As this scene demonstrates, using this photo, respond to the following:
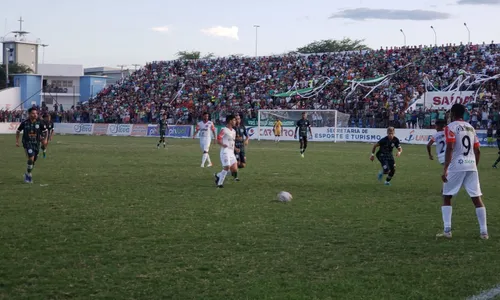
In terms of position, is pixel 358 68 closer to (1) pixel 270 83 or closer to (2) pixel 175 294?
(1) pixel 270 83

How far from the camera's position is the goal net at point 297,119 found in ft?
161

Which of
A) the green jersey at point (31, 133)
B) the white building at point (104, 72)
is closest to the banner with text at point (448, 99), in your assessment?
the green jersey at point (31, 133)

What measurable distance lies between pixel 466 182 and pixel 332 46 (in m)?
101

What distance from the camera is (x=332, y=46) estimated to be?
10819cm

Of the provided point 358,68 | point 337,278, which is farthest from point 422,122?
point 337,278

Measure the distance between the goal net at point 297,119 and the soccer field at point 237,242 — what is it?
31.3 m

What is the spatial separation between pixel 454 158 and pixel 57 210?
718cm

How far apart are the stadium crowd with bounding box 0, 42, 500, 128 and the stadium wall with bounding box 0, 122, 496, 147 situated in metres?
0.79

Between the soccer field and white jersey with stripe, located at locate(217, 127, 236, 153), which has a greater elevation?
white jersey with stripe, located at locate(217, 127, 236, 153)

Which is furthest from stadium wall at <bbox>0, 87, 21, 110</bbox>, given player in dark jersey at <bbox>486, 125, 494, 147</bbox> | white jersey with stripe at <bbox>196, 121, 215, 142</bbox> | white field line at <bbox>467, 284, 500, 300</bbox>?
white field line at <bbox>467, 284, 500, 300</bbox>

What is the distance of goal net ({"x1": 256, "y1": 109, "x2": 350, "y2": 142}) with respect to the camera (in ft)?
161

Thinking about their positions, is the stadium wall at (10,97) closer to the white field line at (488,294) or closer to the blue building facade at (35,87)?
the blue building facade at (35,87)

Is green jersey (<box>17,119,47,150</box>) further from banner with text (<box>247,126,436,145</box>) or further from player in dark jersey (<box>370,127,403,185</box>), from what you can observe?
banner with text (<box>247,126,436,145</box>)

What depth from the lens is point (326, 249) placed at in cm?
870
